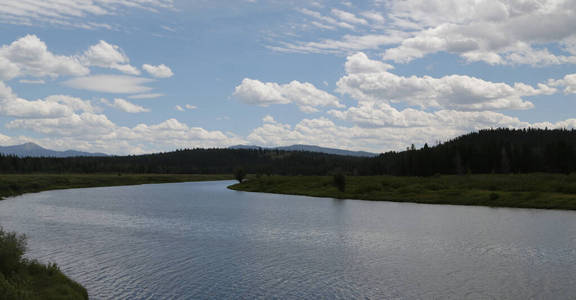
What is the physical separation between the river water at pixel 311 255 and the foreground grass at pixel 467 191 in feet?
A: 53.6

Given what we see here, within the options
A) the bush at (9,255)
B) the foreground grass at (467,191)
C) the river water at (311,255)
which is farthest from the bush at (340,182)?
the bush at (9,255)

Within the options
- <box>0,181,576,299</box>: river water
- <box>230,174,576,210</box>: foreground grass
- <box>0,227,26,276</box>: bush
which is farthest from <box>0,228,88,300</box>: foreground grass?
<box>230,174,576,210</box>: foreground grass

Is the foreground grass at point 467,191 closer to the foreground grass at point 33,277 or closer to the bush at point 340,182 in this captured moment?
the bush at point 340,182

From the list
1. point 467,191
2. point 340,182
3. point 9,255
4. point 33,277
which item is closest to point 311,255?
point 33,277

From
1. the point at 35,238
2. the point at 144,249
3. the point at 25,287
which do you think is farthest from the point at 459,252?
the point at 35,238

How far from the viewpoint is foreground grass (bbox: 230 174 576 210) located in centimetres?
8719

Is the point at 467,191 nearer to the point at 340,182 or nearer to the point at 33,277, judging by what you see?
the point at 340,182

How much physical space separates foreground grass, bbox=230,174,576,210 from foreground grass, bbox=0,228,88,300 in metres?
80.6

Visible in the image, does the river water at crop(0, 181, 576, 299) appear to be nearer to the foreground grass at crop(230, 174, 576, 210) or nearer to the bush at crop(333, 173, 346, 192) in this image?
the foreground grass at crop(230, 174, 576, 210)

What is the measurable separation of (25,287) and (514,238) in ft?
152

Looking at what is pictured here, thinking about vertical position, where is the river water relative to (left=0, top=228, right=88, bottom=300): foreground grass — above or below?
below

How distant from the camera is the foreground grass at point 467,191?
87188mm

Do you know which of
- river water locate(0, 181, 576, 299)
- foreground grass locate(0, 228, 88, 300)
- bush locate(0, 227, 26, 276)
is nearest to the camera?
foreground grass locate(0, 228, 88, 300)

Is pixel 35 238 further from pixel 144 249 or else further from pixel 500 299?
pixel 500 299
